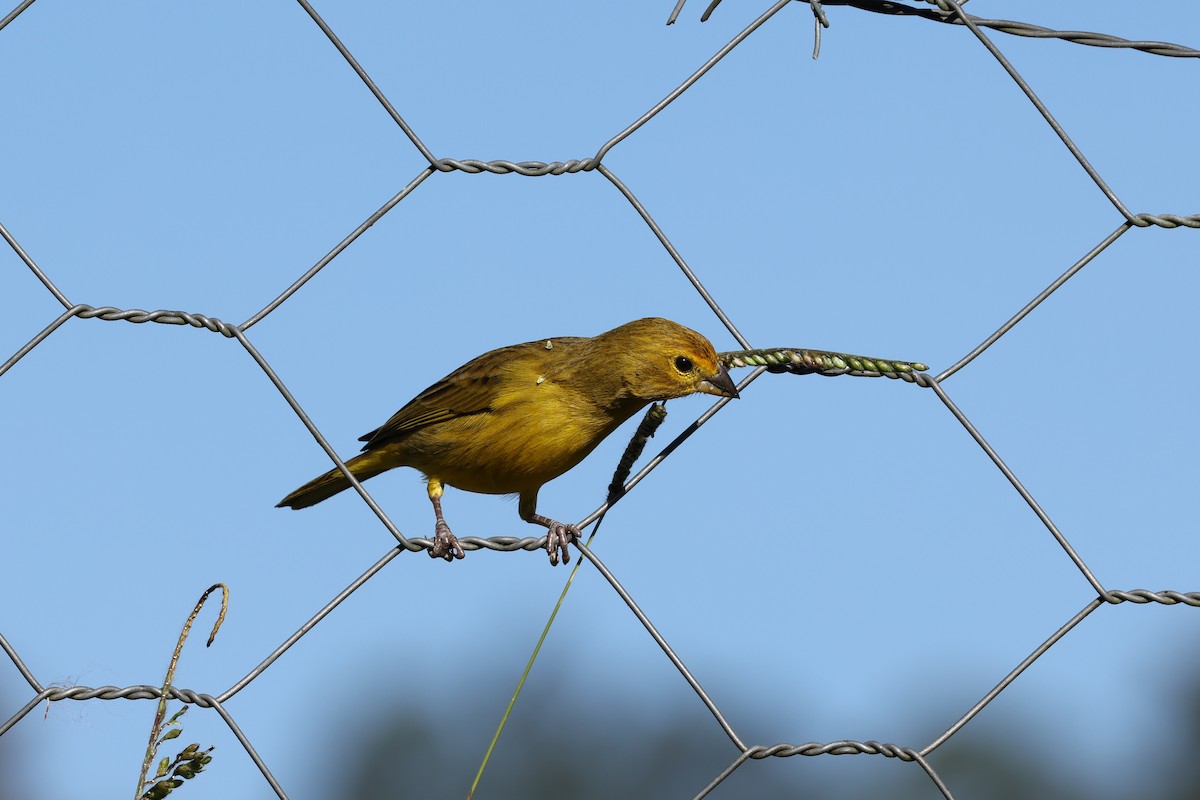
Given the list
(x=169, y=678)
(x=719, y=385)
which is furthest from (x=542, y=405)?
(x=169, y=678)

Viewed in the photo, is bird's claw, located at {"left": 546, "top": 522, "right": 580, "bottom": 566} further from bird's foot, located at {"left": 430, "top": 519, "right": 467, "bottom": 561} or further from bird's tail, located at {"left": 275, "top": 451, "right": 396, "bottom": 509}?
bird's tail, located at {"left": 275, "top": 451, "right": 396, "bottom": 509}

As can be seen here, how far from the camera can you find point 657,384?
5270 millimetres

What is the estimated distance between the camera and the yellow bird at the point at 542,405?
5.20 m

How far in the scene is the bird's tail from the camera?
595cm

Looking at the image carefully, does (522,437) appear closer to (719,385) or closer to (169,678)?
(719,385)

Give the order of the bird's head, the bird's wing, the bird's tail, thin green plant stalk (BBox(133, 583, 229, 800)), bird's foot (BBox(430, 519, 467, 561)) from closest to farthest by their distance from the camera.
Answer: thin green plant stalk (BBox(133, 583, 229, 800)), bird's foot (BBox(430, 519, 467, 561)), the bird's head, the bird's wing, the bird's tail

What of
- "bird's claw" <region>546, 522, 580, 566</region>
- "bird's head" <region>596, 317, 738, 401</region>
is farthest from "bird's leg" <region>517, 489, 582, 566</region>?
"bird's head" <region>596, 317, 738, 401</region>

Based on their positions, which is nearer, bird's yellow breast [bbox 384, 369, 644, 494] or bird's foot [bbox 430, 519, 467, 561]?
bird's foot [bbox 430, 519, 467, 561]

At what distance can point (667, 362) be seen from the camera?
5230 mm

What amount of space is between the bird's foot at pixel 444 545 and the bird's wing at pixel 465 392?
1.33 feet

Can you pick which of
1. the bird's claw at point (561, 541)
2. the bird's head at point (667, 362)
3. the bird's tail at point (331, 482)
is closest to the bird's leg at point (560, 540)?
the bird's claw at point (561, 541)

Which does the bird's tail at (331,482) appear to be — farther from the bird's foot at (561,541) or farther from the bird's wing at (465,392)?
the bird's foot at (561,541)

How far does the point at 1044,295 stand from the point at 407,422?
A: 2.35 meters

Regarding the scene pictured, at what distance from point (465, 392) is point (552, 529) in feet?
3.69
